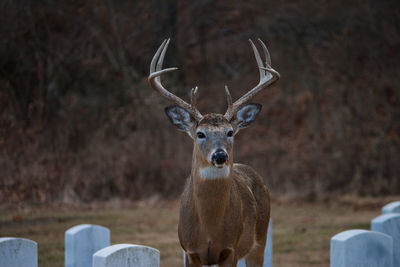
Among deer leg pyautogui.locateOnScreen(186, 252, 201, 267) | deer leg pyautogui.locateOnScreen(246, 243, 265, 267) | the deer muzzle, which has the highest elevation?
the deer muzzle

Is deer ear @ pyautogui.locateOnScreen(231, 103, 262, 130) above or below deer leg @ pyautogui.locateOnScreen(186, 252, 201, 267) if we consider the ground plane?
above

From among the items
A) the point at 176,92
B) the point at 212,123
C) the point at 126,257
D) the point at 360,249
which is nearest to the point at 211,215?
the point at 212,123

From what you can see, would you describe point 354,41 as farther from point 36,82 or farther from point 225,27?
point 36,82

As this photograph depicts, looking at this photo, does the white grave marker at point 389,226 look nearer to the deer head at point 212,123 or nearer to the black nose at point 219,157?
the deer head at point 212,123

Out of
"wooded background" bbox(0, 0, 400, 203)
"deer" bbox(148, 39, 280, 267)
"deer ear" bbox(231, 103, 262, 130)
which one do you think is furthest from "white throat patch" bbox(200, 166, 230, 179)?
"wooded background" bbox(0, 0, 400, 203)

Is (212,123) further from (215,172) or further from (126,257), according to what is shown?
(126,257)

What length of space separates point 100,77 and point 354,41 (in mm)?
6371

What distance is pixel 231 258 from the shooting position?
17.9 ft

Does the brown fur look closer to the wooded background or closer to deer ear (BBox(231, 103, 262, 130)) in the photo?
deer ear (BBox(231, 103, 262, 130))

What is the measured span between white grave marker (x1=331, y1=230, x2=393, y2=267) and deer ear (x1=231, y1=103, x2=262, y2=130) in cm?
169

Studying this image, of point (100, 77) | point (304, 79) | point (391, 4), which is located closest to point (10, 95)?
point (100, 77)

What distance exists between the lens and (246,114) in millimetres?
6145

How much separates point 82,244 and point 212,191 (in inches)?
46.2

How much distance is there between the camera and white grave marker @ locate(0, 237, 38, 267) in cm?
484
